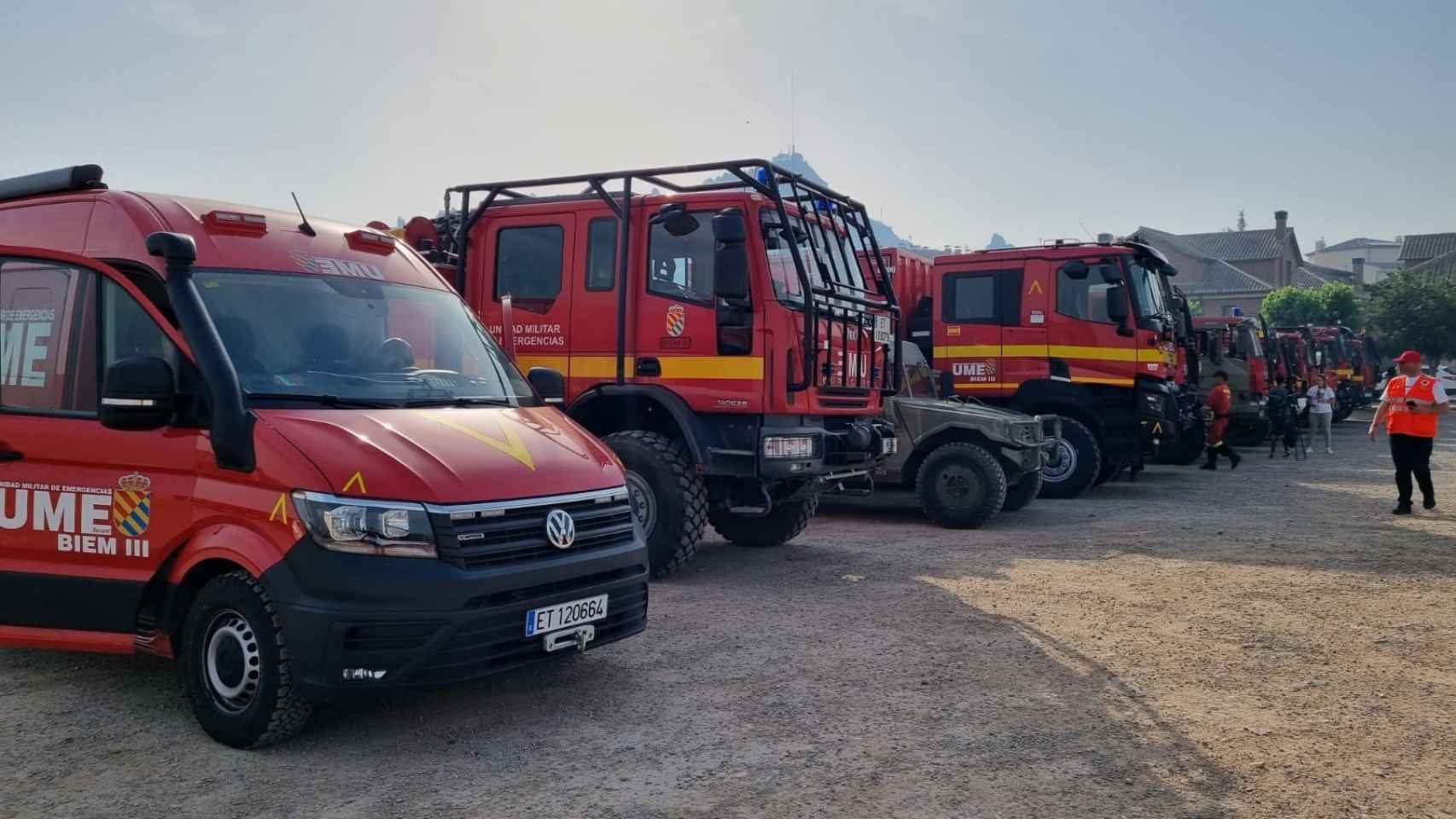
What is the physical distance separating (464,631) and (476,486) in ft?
1.84

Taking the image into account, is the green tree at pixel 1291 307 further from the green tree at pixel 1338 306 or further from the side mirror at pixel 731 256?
the side mirror at pixel 731 256

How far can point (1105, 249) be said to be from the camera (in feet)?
43.0

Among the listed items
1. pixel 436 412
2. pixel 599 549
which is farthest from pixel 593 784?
pixel 436 412

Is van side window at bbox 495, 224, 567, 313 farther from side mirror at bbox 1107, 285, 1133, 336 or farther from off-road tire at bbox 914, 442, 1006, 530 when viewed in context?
side mirror at bbox 1107, 285, 1133, 336

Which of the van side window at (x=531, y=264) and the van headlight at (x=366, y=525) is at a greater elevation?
the van side window at (x=531, y=264)

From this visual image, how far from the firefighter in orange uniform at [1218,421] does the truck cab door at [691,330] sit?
39.3 ft

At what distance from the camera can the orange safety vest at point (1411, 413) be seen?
11367 millimetres

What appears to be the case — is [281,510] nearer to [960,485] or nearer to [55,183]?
[55,183]

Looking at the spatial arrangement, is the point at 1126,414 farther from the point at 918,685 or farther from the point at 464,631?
the point at 464,631

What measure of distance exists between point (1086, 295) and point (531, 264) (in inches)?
286

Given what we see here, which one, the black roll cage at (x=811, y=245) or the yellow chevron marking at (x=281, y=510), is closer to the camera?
the yellow chevron marking at (x=281, y=510)

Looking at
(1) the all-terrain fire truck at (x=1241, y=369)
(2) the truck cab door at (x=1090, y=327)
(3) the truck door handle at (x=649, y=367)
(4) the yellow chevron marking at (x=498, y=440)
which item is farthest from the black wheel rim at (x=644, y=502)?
(1) the all-terrain fire truck at (x=1241, y=369)

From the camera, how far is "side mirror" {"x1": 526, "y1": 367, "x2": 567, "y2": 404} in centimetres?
584

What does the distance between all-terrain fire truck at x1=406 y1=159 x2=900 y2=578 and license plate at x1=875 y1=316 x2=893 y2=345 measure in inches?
0.6
